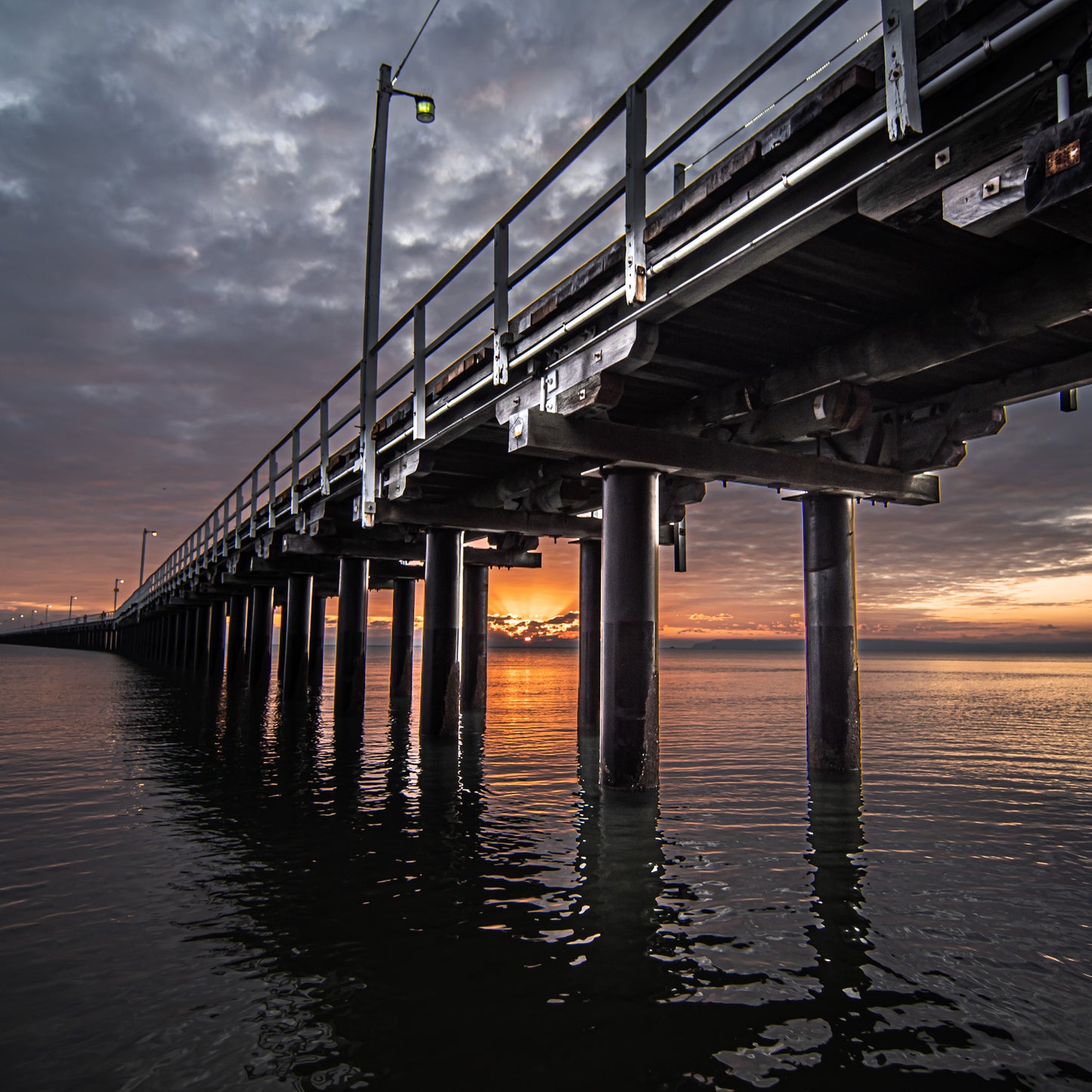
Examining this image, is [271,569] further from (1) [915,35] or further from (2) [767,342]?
(1) [915,35]

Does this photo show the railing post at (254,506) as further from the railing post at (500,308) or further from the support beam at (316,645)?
the railing post at (500,308)

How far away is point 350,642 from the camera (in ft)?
75.4

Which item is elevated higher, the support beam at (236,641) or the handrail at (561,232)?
the handrail at (561,232)

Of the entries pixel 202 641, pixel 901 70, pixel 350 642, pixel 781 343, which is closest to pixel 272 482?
pixel 350 642

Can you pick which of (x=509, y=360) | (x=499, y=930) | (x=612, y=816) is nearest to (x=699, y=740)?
(x=612, y=816)

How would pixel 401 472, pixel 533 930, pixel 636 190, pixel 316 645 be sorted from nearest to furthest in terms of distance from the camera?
1. pixel 533 930
2. pixel 636 190
3. pixel 401 472
4. pixel 316 645

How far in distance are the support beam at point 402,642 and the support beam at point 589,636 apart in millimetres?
9594

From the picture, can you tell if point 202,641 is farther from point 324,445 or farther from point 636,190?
point 636,190

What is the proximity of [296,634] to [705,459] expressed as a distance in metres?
21.2

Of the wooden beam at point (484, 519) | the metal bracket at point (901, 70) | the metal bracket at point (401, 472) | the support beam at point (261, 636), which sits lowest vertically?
the support beam at point (261, 636)

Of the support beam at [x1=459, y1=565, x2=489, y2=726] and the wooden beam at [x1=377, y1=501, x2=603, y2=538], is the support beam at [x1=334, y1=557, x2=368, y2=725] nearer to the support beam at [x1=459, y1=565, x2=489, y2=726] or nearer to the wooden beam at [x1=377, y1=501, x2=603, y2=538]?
the support beam at [x1=459, y1=565, x2=489, y2=726]

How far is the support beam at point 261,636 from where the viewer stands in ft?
108

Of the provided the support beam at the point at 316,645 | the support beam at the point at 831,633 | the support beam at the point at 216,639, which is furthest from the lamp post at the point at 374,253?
the support beam at the point at 216,639

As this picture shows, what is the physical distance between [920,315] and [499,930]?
697 cm
